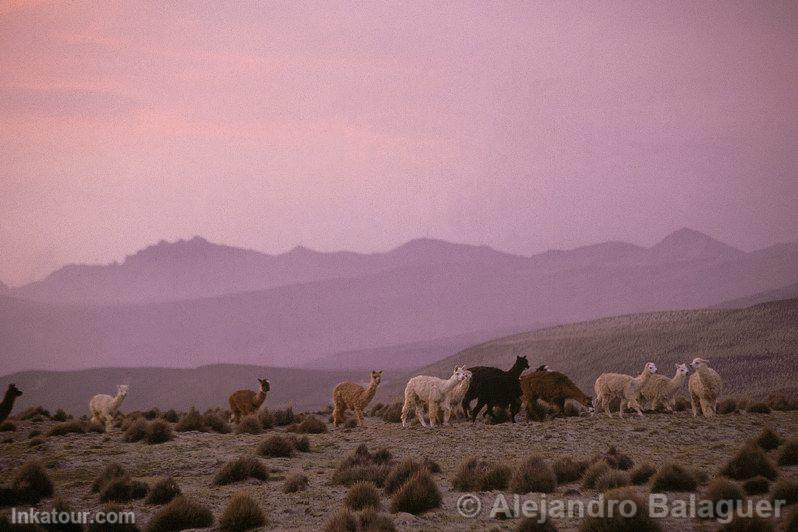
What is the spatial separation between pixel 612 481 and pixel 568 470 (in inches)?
59.5

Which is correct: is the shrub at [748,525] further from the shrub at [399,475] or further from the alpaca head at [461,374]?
the alpaca head at [461,374]

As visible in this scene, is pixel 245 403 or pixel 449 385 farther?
pixel 245 403

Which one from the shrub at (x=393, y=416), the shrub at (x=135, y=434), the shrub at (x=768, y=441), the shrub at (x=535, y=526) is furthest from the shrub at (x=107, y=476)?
the shrub at (x=768, y=441)

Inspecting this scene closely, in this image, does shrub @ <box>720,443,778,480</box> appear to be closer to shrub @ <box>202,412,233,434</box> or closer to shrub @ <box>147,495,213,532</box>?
shrub @ <box>147,495,213,532</box>

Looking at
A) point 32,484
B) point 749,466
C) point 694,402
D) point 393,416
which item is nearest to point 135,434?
point 32,484

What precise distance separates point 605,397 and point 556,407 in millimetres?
1622

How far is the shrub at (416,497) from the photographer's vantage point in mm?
13609

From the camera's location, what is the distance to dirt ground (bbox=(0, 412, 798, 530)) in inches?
570

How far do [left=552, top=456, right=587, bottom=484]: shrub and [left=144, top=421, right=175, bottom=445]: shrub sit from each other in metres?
13.5

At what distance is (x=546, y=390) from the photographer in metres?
25.3

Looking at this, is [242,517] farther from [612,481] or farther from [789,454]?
[789,454]

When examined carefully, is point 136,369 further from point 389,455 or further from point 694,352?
point 389,455

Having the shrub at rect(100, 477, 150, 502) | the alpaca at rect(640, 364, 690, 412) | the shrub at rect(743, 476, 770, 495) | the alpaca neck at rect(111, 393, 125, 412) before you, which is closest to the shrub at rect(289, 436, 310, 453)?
the shrub at rect(100, 477, 150, 502)

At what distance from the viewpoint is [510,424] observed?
24.0 m
